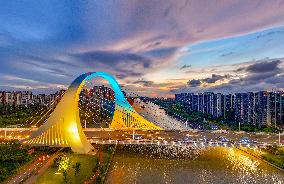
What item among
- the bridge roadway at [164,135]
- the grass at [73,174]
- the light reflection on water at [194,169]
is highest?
the bridge roadway at [164,135]

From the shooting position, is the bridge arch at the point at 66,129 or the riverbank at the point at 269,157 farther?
the bridge arch at the point at 66,129

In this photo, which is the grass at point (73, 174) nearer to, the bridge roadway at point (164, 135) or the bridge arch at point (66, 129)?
the bridge arch at point (66, 129)

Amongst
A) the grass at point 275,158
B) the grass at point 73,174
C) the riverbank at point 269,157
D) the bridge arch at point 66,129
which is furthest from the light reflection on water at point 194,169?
the bridge arch at point 66,129

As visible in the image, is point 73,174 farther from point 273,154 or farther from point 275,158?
point 273,154

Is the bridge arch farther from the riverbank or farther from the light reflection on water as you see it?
the riverbank

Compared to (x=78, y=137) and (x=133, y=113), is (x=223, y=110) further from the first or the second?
(x=78, y=137)

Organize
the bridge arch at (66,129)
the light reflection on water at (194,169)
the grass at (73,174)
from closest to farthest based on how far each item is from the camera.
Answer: the grass at (73,174) < the light reflection on water at (194,169) < the bridge arch at (66,129)

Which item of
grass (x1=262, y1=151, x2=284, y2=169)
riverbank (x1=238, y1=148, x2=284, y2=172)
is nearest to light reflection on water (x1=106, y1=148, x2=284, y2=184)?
riverbank (x1=238, y1=148, x2=284, y2=172)
